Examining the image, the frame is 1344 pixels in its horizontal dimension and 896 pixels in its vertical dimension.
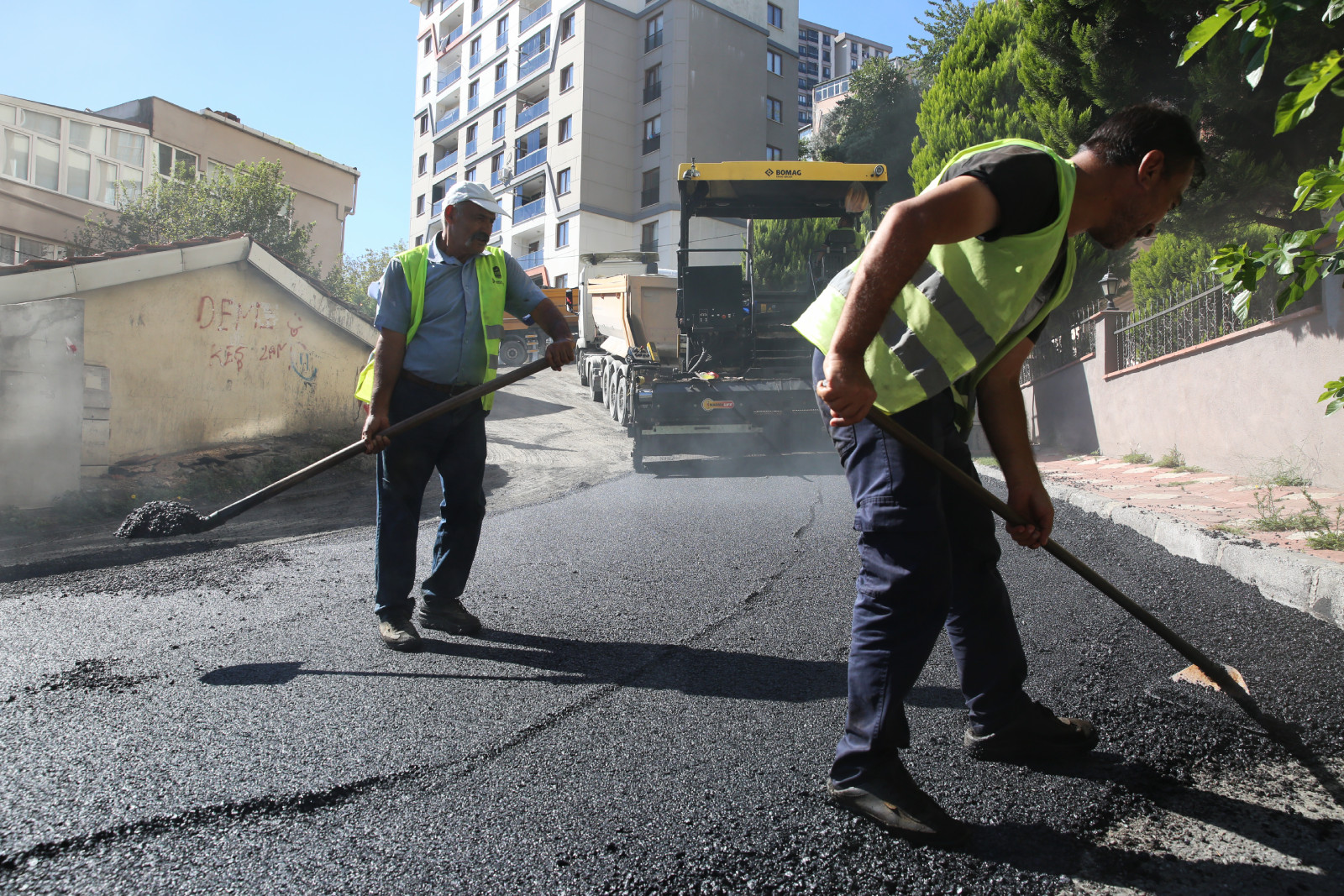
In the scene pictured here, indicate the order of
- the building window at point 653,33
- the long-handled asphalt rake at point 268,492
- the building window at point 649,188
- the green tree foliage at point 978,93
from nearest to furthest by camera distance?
the long-handled asphalt rake at point 268,492 < the green tree foliage at point 978,93 < the building window at point 649,188 < the building window at point 653,33

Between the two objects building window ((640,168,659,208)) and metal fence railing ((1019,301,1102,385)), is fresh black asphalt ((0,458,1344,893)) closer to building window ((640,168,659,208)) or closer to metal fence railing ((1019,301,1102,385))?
metal fence railing ((1019,301,1102,385))

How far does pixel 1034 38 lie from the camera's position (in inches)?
325

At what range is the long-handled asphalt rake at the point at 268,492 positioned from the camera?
3.27 meters

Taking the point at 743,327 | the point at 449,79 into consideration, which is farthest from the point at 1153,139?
the point at 449,79

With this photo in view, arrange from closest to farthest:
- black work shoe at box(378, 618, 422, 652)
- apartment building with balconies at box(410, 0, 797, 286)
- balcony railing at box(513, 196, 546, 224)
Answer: black work shoe at box(378, 618, 422, 652)
apartment building with balconies at box(410, 0, 797, 286)
balcony railing at box(513, 196, 546, 224)

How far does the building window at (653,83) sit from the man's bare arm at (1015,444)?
37.2m

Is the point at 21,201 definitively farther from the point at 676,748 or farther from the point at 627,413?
the point at 676,748

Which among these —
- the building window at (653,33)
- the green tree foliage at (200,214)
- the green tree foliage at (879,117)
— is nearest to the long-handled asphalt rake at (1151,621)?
the green tree foliage at (200,214)

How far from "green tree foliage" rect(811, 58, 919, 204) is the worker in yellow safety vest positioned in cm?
3097

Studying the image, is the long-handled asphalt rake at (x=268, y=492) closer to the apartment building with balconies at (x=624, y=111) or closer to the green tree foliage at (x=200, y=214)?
the green tree foliage at (x=200, y=214)

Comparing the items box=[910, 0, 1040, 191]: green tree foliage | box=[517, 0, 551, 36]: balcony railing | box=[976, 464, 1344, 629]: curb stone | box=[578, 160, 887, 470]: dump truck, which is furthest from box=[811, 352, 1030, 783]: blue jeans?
box=[517, 0, 551, 36]: balcony railing

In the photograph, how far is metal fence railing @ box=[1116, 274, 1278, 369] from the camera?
7.92m

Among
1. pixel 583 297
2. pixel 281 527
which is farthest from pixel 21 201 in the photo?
pixel 281 527

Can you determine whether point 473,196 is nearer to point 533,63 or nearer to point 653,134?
point 653,134
